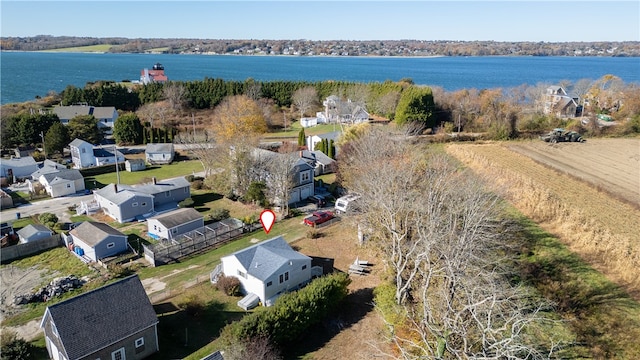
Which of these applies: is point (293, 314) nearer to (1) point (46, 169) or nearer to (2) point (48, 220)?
(2) point (48, 220)

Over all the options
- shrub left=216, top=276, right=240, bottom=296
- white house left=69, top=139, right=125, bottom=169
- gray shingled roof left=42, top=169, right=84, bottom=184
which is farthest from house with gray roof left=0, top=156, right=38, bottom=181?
shrub left=216, top=276, right=240, bottom=296

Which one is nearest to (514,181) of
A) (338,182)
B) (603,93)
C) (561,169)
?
(561,169)

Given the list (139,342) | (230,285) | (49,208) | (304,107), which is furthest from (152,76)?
(139,342)

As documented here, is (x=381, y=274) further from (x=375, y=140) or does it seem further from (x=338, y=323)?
(x=375, y=140)

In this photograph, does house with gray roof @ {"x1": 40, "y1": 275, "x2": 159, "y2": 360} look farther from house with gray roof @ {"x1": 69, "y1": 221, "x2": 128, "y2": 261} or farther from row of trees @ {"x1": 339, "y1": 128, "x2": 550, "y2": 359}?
row of trees @ {"x1": 339, "y1": 128, "x2": 550, "y2": 359}

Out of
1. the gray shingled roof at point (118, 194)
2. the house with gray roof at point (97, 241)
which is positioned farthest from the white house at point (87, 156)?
the house with gray roof at point (97, 241)
